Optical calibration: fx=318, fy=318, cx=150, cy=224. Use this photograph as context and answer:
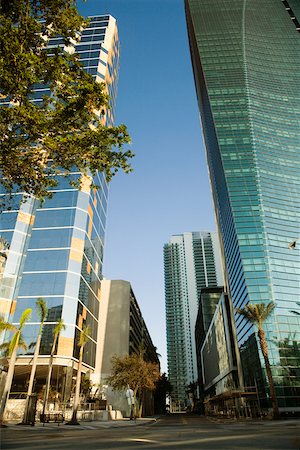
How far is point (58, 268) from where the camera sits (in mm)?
53031

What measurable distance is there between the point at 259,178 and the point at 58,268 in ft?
168

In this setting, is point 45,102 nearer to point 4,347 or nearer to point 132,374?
point 4,347

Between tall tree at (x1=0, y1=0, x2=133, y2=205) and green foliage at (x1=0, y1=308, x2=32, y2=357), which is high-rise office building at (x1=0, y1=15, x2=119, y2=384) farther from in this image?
tall tree at (x1=0, y1=0, x2=133, y2=205)

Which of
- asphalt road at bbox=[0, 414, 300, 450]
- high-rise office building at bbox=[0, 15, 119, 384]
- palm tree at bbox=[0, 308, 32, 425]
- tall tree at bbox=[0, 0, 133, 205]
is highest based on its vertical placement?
high-rise office building at bbox=[0, 15, 119, 384]

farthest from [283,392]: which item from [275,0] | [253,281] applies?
[275,0]

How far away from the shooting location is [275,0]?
560ft

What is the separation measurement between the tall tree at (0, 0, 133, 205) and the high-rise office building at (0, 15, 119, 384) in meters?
35.4

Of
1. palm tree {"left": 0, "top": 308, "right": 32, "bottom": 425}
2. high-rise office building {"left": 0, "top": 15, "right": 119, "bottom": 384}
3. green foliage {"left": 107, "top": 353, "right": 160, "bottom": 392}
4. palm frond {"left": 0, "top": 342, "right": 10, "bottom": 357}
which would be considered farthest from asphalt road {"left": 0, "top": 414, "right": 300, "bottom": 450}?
high-rise office building {"left": 0, "top": 15, "right": 119, "bottom": 384}

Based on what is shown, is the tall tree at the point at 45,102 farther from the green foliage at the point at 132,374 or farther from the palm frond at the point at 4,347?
the green foliage at the point at 132,374

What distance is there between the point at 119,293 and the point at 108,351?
41.0ft

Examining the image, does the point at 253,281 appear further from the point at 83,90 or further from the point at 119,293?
the point at 83,90

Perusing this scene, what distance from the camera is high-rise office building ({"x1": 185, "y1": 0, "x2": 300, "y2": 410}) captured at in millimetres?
58438

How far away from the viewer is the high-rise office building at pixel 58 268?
1925 inches

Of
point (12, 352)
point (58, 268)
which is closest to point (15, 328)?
point (12, 352)
